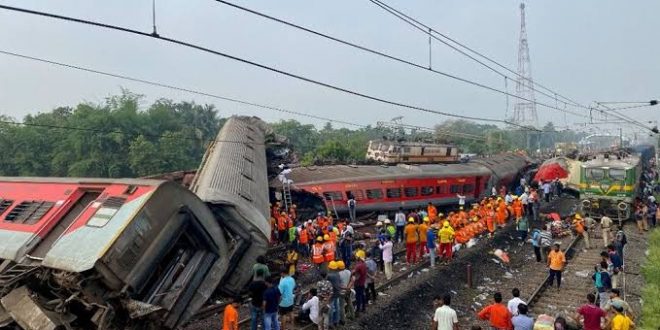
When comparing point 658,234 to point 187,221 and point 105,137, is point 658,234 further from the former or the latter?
point 105,137

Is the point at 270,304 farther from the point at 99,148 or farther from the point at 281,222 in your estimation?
the point at 99,148

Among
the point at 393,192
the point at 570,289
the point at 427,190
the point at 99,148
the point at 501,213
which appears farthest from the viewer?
the point at 99,148

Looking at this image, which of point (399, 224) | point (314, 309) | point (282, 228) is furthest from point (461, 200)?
point (314, 309)

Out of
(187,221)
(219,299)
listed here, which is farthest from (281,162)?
(187,221)

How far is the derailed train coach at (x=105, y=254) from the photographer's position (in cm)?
693

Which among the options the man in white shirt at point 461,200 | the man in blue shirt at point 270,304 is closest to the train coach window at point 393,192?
the man in white shirt at point 461,200

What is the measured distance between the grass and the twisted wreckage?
7.78 m

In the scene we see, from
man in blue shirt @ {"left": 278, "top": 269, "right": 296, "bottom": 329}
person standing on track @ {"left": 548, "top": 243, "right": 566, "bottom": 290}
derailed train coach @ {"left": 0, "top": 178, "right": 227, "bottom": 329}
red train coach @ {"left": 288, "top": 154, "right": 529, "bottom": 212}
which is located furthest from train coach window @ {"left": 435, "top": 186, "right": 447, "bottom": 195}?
derailed train coach @ {"left": 0, "top": 178, "right": 227, "bottom": 329}

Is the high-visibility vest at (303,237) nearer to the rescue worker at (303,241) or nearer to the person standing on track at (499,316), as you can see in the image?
the rescue worker at (303,241)

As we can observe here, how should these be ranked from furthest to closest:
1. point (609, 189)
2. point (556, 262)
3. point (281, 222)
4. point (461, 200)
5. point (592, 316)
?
point (461, 200)
point (609, 189)
point (281, 222)
point (556, 262)
point (592, 316)

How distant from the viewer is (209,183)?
1088 centimetres

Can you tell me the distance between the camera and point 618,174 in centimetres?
2283

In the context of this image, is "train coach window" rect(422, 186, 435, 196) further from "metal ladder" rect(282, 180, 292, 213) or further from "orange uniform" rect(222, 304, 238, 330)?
"orange uniform" rect(222, 304, 238, 330)

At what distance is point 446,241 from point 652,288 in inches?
202
